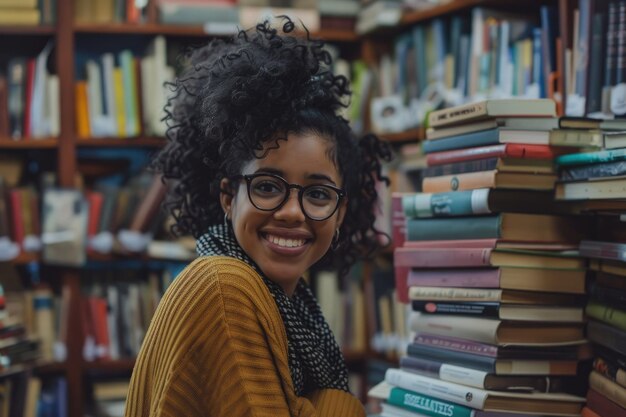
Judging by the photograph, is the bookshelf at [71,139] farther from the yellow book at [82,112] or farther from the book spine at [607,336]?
the book spine at [607,336]

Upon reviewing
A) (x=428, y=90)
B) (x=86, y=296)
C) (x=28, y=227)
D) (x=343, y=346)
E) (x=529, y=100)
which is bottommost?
(x=343, y=346)

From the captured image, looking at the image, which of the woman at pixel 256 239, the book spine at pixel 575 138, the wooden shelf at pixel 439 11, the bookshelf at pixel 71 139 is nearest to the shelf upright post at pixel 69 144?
the bookshelf at pixel 71 139

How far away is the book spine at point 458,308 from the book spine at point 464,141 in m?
0.28

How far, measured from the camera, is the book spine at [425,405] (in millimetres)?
1322

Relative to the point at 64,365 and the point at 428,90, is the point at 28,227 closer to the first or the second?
the point at 64,365

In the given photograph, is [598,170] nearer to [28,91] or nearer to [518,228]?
[518,228]

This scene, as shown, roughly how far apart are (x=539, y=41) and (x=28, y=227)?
1.83 metres

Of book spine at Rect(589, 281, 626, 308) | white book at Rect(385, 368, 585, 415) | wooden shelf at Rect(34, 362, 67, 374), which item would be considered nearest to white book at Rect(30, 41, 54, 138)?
wooden shelf at Rect(34, 362, 67, 374)

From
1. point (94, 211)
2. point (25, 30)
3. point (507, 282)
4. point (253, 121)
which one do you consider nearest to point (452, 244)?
point (507, 282)

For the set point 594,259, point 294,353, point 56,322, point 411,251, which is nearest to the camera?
point 294,353

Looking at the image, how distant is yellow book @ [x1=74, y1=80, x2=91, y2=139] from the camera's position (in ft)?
9.27

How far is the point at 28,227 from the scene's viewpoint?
2.78m

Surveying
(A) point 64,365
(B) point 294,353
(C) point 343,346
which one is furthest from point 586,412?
(A) point 64,365

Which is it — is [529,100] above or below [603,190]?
above
